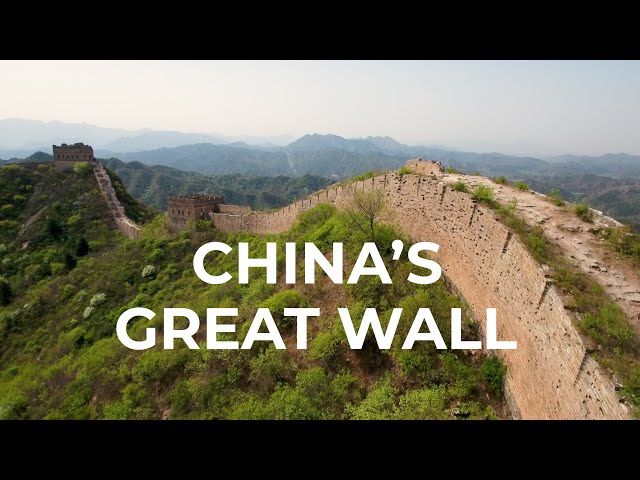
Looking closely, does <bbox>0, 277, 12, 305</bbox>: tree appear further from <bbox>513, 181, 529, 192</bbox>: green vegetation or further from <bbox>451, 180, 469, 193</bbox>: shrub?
<bbox>513, 181, 529, 192</bbox>: green vegetation

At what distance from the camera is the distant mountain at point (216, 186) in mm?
115881

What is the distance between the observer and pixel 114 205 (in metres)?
33.6

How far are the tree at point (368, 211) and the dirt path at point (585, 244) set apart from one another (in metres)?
4.12

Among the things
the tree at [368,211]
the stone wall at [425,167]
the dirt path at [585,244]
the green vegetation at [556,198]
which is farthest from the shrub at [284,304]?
the green vegetation at [556,198]

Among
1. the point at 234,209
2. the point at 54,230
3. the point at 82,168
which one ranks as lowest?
the point at 54,230

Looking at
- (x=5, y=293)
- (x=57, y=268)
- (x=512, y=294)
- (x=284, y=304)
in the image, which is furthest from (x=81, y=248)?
(x=512, y=294)

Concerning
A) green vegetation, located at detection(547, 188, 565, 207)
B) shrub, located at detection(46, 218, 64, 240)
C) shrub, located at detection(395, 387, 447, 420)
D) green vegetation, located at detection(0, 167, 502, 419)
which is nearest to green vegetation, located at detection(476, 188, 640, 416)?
green vegetation, located at detection(547, 188, 565, 207)

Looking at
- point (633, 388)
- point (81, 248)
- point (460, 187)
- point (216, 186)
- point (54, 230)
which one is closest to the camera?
point (633, 388)

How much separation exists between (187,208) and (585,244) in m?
24.5

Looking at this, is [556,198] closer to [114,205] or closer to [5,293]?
[5,293]

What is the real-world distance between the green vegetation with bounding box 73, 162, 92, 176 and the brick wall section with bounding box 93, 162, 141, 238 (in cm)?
57

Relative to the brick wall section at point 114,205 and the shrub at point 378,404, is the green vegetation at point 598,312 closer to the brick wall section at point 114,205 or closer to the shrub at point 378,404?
the shrub at point 378,404

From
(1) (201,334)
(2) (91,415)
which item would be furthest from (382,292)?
(2) (91,415)

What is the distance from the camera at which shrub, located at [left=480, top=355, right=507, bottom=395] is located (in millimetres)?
7875
